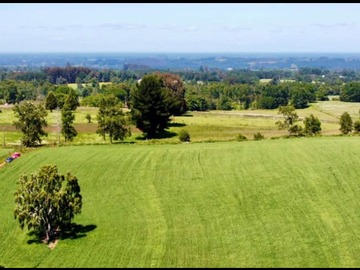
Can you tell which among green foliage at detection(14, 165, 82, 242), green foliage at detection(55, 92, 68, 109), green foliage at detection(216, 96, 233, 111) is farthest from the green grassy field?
green foliage at detection(216, 96, 233, 111)

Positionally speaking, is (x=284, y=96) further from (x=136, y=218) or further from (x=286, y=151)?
(x=136, y=218)

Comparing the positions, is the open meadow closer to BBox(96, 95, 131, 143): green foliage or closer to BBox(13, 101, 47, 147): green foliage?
BBox(13, 101, 47, 147): green foliage

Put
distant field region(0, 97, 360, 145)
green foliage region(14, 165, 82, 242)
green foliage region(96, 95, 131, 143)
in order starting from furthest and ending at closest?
distant field region(0, 97, 360, 145)
green foliage region(96, 95, 131, 143)
green foliage region(14, 165, 82, 242)

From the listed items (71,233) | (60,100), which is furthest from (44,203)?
(60,100)

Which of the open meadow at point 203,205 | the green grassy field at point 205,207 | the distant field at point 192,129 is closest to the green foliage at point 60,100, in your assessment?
the distant field at point 192,129

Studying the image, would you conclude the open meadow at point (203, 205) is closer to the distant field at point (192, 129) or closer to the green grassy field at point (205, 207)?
the green grassy field at point (205, 207)
